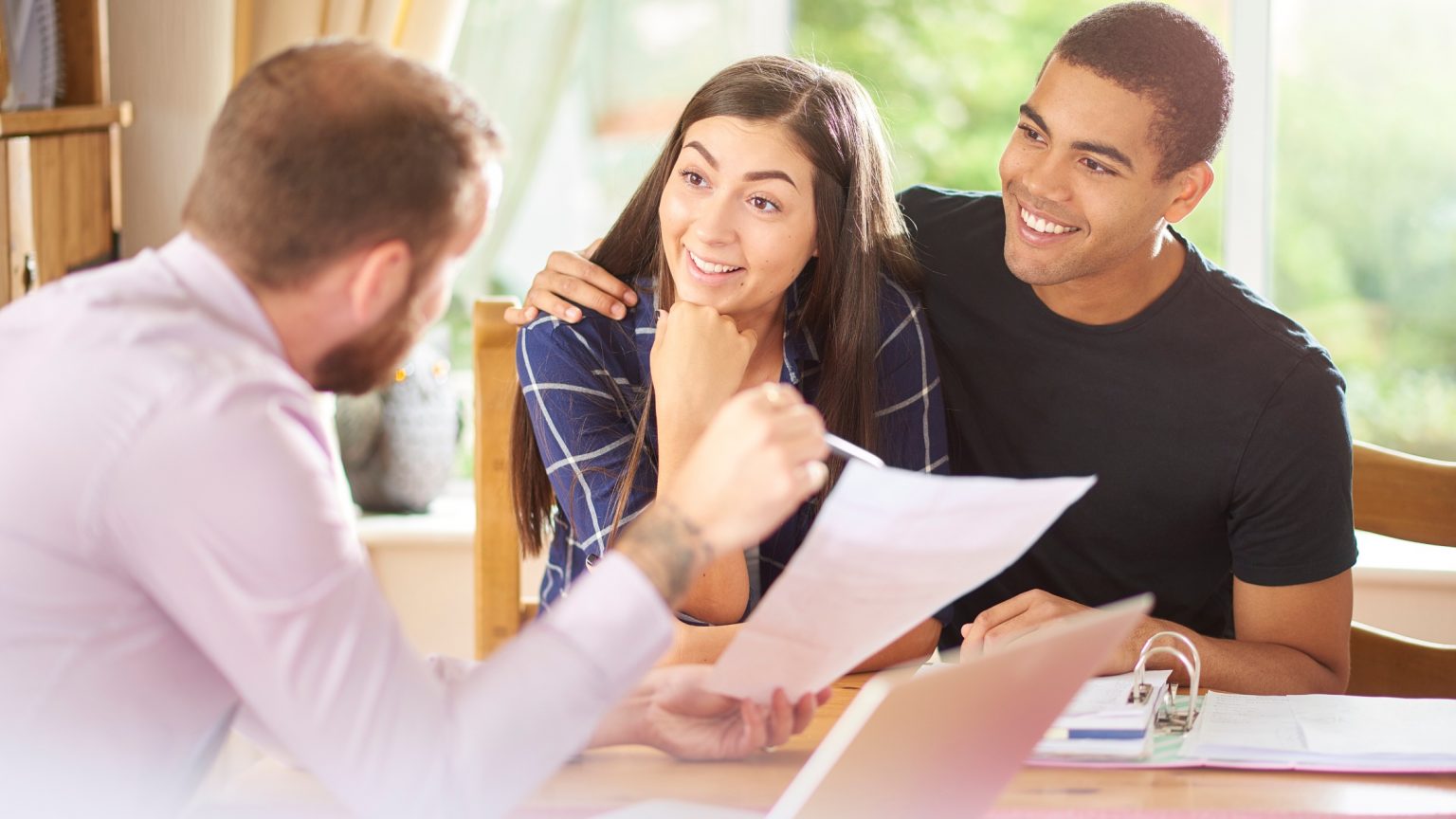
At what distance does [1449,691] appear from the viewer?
1671 millimetres

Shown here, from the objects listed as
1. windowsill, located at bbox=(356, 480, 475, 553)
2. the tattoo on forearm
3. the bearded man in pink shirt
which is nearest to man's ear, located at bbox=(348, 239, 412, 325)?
the bearded man in pink shirt

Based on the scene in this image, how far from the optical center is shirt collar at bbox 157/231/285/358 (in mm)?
845

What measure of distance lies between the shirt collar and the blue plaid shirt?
705 millimetres

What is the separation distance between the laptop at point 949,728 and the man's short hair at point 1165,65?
96cm

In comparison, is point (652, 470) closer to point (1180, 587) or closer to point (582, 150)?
point (1180, 587)

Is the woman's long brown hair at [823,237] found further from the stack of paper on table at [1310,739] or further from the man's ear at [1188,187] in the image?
the stack of paper on table at [1310,739]

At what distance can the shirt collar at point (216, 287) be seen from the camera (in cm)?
85

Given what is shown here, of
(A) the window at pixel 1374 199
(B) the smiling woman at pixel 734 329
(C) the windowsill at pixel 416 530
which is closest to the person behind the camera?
(B) the smiling woman at pixel 734 329

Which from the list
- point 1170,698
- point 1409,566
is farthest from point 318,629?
point 1409,566

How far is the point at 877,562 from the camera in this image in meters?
0.91

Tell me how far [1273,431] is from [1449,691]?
38 centimetres

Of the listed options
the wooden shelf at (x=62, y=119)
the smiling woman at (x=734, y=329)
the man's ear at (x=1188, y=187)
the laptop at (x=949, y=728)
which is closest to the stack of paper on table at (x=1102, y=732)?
the laptop at (x=949, y=728)

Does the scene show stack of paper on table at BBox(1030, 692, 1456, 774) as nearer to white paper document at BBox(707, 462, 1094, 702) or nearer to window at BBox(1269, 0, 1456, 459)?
white paper document at BBox(707, 462, 1094, 702)

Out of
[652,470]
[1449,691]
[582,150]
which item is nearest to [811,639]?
[652,470]
